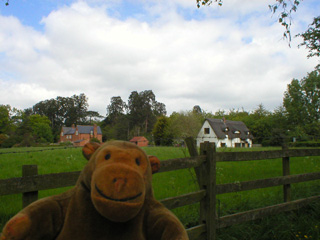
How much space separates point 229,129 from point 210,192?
5369 cm

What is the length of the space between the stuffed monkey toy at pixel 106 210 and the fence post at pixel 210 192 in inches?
78.8

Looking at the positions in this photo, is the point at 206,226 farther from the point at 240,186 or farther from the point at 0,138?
the point at 0,138

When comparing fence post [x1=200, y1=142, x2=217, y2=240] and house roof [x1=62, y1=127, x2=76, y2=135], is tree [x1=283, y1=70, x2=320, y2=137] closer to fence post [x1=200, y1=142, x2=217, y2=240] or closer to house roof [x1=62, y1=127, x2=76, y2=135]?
fence post [x1=200, y1=142, x2=217, y2=240]

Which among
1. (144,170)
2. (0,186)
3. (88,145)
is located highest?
(88,145)

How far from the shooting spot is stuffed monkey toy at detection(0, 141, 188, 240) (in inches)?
47.6

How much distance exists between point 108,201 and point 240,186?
10.0ft

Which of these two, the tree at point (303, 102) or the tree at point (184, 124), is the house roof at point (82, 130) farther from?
the tree at point (303, 102)

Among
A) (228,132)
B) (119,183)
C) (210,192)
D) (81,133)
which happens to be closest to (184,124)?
(228,132)

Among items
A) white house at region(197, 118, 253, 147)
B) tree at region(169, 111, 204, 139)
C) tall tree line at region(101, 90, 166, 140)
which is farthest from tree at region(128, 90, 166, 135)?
white house at region(197, 118, 253, 147)

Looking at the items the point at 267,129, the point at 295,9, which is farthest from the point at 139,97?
the point at 295,9

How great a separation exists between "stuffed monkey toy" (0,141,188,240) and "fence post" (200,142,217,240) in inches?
78.8

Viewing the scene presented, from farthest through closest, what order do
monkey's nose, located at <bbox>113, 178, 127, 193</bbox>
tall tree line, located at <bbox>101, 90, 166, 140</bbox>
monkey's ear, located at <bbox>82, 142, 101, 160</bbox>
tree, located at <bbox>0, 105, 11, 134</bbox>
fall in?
tall tree line, located at <bbox>101, 90, 166, 140</bbox> < tree, located at <bbox>0, 105, 11, 134</bbox> < monkey's ear, located at <bbox>82, 142, 101, 160</bbox> < monkey's nose, located at <bbox>113, 178, 127, 193</bbox>

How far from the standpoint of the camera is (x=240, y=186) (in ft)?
12.5

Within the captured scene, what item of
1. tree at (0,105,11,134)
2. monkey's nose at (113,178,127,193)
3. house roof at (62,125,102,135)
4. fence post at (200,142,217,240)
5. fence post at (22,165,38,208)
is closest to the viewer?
monkey's nose at (113,178,127,193)
